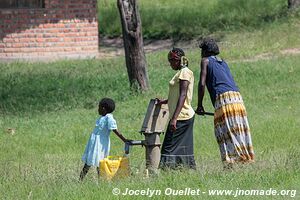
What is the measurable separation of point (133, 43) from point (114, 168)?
907 cm

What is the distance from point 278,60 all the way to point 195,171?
10816 mm

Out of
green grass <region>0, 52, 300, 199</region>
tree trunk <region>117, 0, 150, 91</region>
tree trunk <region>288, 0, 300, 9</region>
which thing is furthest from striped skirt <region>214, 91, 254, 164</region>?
tree trunk <region>288, 0, 300, 9</region>

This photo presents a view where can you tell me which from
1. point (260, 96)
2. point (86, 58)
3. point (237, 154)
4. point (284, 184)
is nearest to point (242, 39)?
point (86, 58)

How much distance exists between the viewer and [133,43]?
61.1 feet

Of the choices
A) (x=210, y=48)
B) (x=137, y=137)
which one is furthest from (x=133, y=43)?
(x=210, y=48)

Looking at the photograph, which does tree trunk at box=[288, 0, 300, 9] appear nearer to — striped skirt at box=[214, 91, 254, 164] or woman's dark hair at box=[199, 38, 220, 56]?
woman's dark hair at box=[199, 38, 220, 56]

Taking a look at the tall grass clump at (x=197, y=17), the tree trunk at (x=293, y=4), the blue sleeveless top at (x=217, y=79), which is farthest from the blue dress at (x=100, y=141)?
the tree trunk at (x=293, y=4)

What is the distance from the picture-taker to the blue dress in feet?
33.7

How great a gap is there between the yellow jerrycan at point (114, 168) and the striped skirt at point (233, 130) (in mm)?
1216

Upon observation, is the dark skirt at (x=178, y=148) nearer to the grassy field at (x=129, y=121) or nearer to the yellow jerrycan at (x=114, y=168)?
the grassy field at (x=129, y=121)

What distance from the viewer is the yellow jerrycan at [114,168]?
382 inches

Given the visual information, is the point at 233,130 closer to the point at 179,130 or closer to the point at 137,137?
the point at 179,130

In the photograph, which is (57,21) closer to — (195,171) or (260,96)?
(260,96)

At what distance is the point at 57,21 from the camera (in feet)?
79.3
